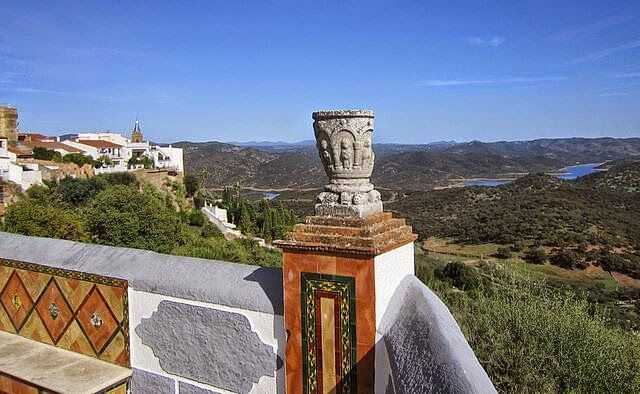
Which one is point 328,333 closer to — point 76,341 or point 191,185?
point 76,341

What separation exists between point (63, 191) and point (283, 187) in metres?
40.2

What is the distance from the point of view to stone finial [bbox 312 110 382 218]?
278 centimetres

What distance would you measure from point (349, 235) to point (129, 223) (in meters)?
18.6

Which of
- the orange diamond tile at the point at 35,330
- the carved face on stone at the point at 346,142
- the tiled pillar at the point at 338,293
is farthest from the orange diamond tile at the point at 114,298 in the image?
the carved face on stone at the point at 346,142

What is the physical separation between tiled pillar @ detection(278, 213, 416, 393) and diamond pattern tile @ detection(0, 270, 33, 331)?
8.43ft

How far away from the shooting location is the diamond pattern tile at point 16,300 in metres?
4.37

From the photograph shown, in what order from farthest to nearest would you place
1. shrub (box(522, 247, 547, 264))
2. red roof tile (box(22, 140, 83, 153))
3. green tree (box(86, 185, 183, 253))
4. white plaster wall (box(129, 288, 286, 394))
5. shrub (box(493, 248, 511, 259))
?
red roof tile (box(22, 140, 83, 153)), shrub (box(493, 248, 511, 259)), shrub (box(522, 247, 547, 264)), green tree (box(86, 185, 183, 253)), white plaster wall (box(129, 288, 286, 394))

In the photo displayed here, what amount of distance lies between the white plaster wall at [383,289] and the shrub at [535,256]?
20.4 m

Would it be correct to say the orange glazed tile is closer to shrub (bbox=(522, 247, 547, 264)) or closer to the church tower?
shrub (bbox=(522, 247, 547, 264))

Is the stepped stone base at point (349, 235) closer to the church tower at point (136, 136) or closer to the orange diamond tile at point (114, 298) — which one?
the orange diamond tile at point (114, 298)

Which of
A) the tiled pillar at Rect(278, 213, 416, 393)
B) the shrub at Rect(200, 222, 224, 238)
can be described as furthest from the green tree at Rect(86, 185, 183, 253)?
the tiled pillar at Rect(278, 213, 416, 393)

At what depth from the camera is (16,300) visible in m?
4.45

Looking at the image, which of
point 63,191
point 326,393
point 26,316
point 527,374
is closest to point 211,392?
point 326,393

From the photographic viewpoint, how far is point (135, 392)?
12.5 ft
